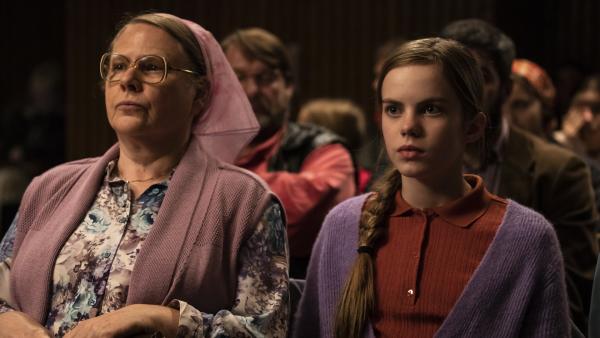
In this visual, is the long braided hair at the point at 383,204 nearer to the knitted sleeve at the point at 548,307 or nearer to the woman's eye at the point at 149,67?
the knitted sleeve at the point at 548,307

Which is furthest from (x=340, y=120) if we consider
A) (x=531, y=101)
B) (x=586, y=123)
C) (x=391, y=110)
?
(x=391, y=110)

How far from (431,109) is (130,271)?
750 mm

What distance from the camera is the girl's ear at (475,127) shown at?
240 cm

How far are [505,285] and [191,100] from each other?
Result: 2.84ft

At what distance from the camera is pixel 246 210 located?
7.95 ft

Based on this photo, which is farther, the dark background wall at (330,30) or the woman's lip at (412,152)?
the dark background wall at (330,30)

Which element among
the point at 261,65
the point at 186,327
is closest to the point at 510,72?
the point at 261,65

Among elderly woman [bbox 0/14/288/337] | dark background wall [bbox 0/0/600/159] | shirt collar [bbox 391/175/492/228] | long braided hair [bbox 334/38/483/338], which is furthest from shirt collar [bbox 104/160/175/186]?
dark background wall [bbox 0/0/600/159]

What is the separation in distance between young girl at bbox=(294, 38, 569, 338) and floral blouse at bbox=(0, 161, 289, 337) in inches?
5.3

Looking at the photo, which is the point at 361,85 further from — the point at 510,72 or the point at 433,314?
the point at 433,314

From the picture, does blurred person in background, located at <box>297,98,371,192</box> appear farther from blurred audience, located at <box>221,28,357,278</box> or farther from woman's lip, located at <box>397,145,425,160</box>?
woman's lip, located at <box>397,145,425,160</box>

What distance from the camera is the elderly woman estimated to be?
92.1 inches

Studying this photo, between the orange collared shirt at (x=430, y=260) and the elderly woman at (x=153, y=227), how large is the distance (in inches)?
9.5

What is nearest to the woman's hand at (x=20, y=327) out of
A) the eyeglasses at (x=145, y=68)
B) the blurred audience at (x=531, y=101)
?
the eyeglasses at (x=145, y=68)
